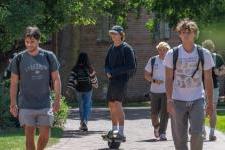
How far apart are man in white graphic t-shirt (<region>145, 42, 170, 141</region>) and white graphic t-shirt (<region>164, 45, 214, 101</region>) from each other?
211 inches

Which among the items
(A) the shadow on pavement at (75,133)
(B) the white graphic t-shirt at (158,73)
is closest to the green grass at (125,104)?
(A) the shadow on pavement at (75,133)

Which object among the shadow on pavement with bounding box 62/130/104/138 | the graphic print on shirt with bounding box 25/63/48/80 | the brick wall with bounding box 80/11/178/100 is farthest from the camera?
the brick wall with bounding box 80/11/178/100

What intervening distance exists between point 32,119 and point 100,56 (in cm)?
2789

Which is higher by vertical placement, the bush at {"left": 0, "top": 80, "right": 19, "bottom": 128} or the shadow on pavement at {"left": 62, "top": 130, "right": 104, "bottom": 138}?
the bush at {"left": 0, "top": 80, "right": 19, "bottom": 128}

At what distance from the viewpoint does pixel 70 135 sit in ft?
55.8

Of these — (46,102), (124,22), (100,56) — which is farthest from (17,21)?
(100,56)

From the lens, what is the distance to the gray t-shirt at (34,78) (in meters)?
10.5

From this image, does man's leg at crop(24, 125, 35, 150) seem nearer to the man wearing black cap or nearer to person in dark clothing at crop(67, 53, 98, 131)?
the man wearing black cap

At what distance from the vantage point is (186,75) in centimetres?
993

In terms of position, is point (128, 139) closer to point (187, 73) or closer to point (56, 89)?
point (56, 89)

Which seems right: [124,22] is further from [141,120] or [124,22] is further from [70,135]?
[70,135]

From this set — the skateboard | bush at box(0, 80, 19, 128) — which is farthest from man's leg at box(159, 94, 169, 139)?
bush at box(0, 80, 19, 128)

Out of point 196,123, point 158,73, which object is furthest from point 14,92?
point 158,73

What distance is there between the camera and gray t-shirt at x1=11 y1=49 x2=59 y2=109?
412 inches
